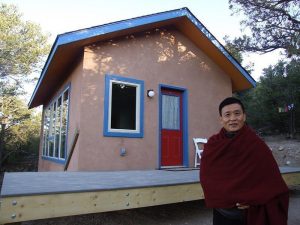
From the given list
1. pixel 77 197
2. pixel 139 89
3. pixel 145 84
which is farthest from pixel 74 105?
pixel 77 197

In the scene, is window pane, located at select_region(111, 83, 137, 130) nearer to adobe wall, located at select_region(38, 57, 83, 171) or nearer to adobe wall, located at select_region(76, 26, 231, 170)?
adobe wall, located at select_region(76, 26, 231, 170)

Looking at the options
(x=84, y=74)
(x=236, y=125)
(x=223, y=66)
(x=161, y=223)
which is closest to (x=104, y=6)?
(x=223, y=66)

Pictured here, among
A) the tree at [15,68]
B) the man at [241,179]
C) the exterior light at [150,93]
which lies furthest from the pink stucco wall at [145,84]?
the tree at [15,68]

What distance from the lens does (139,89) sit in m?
7.16

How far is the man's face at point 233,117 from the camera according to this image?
2.21m

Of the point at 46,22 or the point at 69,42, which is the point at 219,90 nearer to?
the point at 69,42

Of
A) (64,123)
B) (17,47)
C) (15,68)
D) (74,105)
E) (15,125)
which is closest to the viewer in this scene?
(74,105)

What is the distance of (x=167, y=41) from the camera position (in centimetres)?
793

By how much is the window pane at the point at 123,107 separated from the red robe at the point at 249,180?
472 cm

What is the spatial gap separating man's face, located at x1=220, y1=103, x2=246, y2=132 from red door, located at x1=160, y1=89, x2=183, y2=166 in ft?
17.2

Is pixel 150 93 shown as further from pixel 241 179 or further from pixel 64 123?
pixel 241 179

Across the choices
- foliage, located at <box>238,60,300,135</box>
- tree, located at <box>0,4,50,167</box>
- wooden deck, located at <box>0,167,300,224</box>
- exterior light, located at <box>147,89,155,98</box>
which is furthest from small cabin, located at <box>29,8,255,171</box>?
tree, located at <box>0,4,50,167</box>

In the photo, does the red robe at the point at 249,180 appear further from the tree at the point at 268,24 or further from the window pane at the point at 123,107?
the tree at the point at 268,24

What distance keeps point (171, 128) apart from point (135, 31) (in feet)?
8.84
